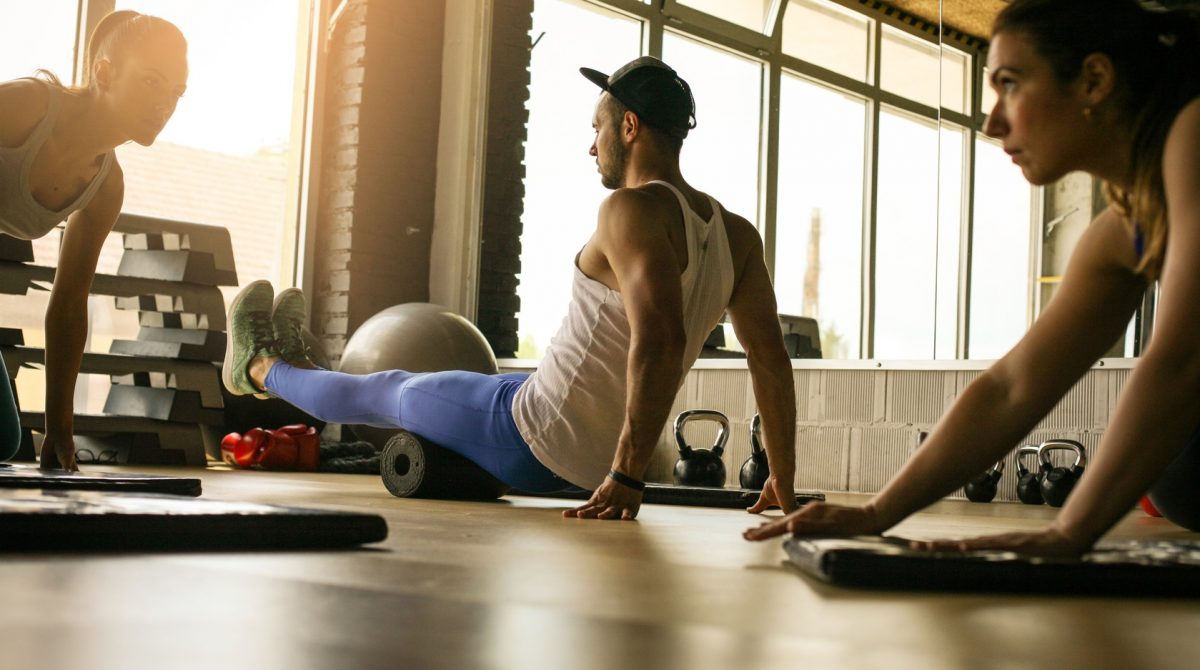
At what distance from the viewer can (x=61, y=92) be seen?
8.67 feet

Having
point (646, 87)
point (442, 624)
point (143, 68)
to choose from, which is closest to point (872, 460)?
point (646, 87)

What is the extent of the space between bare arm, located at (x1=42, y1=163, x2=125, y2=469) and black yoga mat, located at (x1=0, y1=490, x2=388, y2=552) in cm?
107

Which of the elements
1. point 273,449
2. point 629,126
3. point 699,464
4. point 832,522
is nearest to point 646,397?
point 629,126

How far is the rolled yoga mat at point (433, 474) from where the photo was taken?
9.94ft

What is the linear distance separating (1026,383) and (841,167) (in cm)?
435

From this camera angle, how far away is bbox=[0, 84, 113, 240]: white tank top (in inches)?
100

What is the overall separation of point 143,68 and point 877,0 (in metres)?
4.02

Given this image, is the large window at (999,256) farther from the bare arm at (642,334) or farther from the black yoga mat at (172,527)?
the black yoga mat at (172,527)

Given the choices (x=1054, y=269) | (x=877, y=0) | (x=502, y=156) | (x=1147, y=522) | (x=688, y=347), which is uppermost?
(x=877, y=0)

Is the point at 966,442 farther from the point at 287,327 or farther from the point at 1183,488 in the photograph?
the point at 287,327

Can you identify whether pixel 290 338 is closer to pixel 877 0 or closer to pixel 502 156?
pixel 502 156

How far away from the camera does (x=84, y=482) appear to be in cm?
226

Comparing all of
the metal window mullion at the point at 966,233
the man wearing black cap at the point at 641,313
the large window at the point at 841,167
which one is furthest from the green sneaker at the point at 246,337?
the metal window mullion at the point at 966,233

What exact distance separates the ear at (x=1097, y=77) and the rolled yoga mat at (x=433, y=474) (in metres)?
2.01
